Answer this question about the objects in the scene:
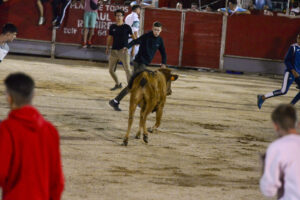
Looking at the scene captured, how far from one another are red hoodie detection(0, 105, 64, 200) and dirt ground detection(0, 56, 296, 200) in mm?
2317

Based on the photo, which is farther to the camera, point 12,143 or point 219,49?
point 219,49

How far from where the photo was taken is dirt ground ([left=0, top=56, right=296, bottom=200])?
7.21 m

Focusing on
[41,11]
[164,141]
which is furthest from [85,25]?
[164,141]

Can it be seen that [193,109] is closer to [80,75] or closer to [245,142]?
[245,142]

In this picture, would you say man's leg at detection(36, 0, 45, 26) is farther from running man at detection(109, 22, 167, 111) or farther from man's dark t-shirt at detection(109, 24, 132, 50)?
running man at detection(109, 22, 167, 111)

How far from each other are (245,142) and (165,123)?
1799 mm

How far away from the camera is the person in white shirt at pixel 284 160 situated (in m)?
3.84

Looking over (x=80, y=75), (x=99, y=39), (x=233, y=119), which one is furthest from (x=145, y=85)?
(x=99, y=39)

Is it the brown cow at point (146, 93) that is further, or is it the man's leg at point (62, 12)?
the man's leg at point (62, 12)

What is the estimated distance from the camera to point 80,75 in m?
18.2

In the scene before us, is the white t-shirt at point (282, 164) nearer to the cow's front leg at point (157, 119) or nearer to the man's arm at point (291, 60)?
the cow's front leg at point (157, 119)

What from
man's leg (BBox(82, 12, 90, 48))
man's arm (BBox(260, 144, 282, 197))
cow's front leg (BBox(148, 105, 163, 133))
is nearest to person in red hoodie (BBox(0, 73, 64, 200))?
man's arm (BBox(260, 144, 282, 197))

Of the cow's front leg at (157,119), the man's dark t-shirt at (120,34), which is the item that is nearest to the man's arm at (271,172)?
the cow's front leg at (157,119)

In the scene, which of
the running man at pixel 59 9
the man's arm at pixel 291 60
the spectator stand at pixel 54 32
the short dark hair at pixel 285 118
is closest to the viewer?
the short dark hair at pixel 285 118
